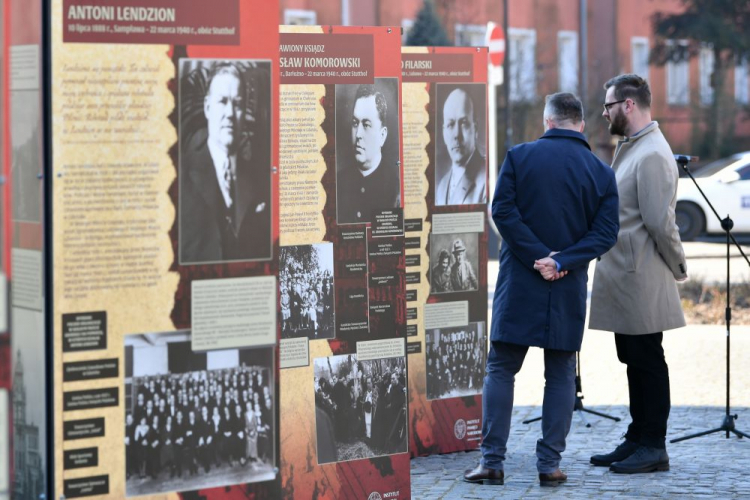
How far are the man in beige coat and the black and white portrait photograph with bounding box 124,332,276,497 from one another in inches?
106

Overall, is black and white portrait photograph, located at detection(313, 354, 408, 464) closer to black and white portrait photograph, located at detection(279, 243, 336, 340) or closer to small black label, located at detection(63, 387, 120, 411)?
black and white portrait photograph, located at detection(279, 243, 336, 340)

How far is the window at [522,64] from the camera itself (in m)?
32.6

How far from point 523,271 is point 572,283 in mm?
234

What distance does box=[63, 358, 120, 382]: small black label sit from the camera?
4.02 metres

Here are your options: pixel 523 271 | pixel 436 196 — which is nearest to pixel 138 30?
pixel 523 271

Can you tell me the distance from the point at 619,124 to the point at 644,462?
1.70 meters

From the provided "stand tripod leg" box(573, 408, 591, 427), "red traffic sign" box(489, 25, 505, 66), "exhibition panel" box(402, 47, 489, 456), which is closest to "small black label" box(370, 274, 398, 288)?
"exhibition panel" box(402, 47, 489, 456)

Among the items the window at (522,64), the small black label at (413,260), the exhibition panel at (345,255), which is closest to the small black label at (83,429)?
the exhibition panel at (345,255)

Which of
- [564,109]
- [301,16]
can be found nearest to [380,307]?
[564,109]

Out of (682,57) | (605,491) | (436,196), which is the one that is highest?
(682,57)

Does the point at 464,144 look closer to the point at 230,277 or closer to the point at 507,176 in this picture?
the point at 507,176

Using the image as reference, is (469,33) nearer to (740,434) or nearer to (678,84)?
(678,84)

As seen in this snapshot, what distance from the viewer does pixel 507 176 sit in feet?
20.1

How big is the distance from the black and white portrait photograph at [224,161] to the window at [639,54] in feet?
117
